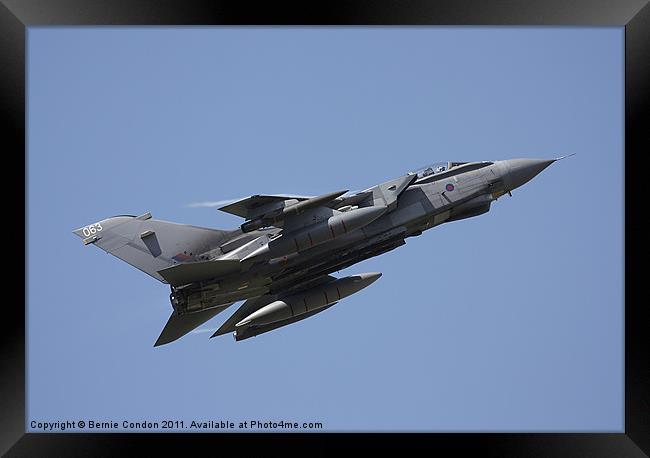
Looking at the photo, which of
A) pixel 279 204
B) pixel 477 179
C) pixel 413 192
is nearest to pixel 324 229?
pixel 279 204

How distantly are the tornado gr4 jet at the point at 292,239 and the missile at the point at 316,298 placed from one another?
0.03m

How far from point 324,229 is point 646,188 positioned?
7465 millimetres

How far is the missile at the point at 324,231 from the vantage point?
21.7m

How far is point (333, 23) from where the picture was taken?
17594 millimetres

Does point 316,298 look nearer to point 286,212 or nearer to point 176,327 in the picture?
point 286,212

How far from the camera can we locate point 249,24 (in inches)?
696

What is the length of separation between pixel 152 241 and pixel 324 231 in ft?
15.9

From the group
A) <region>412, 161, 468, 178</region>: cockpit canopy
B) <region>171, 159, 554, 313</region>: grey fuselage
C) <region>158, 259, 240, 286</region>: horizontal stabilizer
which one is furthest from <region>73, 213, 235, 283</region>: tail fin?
<region>412, 161, 468, 178</region>: cockpit canopy

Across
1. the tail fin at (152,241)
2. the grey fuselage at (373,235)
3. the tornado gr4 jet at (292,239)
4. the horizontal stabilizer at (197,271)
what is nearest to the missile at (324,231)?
the tornado gr4 jet at (292,239)

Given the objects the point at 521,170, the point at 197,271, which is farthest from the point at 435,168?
the point at 197,271

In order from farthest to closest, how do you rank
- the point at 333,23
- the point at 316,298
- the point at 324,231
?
the point at 316,298 < the point at 324,231 < the point at 333,23

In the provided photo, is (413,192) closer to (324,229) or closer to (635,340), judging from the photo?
(324,229)

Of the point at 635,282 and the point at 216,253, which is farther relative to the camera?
the point at 216,253

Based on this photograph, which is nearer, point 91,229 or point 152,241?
point 91,229
